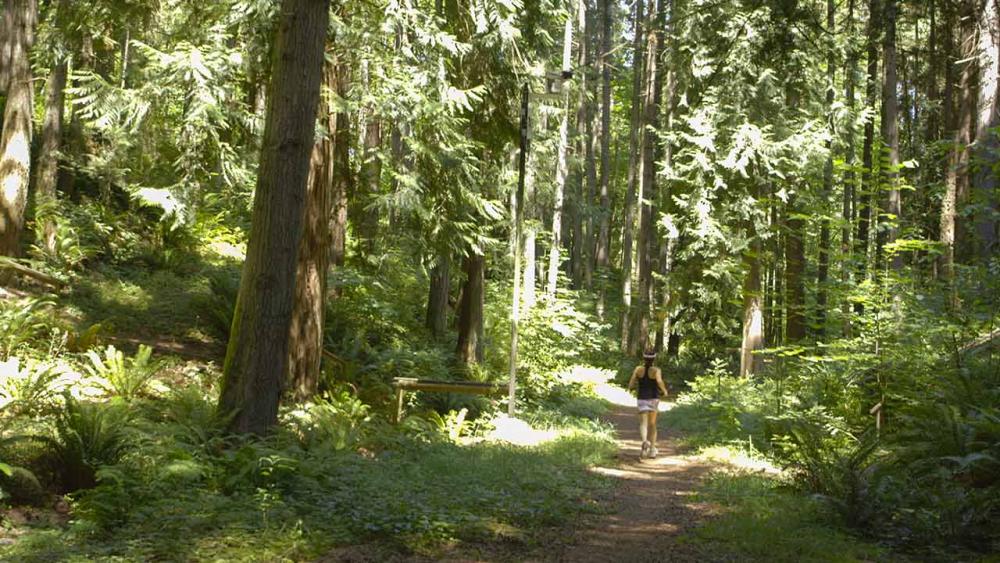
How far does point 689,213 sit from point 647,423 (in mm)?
10956

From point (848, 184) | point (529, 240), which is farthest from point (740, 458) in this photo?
point (529, 240)

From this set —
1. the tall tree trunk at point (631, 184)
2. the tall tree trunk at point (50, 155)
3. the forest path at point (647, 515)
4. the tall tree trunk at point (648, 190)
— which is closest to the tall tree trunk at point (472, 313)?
the forest path at point (647, 515)

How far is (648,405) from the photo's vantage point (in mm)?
12828

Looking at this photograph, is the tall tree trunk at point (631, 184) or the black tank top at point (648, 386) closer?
the black tank top at point (648, 386)

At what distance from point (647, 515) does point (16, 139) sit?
1304cm

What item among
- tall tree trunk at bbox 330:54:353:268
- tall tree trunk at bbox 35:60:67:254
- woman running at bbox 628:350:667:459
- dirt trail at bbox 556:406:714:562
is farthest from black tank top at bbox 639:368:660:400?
tall tree trunk at bbox 35:60:67:254

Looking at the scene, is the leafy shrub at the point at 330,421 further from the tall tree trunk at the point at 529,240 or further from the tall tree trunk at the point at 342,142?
the tall tree trunk at the point at 529,240

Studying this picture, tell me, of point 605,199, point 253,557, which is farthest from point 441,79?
point 605,199

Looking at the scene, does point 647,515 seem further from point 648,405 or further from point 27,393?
point 27,393

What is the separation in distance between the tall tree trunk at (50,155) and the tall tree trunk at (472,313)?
880 centimetres

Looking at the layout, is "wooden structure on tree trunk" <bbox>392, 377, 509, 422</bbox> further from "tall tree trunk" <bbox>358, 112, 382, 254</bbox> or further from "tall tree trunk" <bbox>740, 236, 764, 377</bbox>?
"tall tree trunk" <bbox>740, 236, 764, 377</bbox>

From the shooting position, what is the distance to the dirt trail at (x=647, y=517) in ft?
20.2

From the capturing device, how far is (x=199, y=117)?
33.6ft

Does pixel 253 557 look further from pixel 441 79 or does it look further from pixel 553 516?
pixel 441 79
